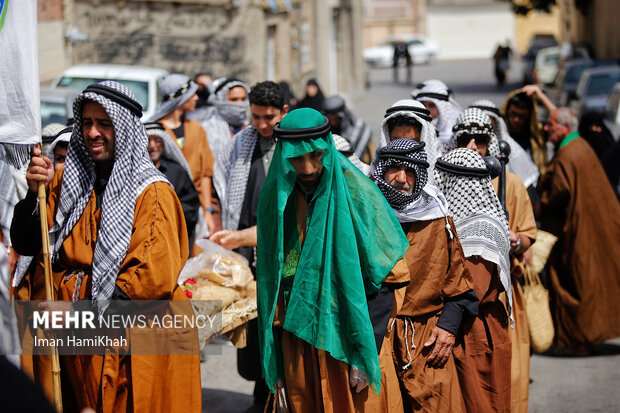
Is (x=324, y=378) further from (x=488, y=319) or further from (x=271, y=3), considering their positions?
(x=271, y=3)

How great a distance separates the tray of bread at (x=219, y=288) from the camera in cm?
444

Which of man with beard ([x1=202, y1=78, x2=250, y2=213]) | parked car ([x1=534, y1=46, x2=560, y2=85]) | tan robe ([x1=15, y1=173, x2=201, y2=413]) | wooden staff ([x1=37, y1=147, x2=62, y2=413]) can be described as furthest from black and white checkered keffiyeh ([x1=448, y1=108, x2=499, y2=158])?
parked car ([x1=534, y1=46, x2=560, y2=85])

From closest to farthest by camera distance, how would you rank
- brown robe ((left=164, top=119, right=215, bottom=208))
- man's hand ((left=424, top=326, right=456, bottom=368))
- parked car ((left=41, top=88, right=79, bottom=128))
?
man's hand ((left=424, top=326, right=456, bottom=368)) → brown robe ((left=164, top=119, right=215, bottom=208)) → parked car ((left=41, top=88, right=79, bottom=128))

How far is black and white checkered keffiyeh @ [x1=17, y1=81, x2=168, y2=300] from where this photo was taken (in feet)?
11.6

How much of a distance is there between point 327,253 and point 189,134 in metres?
3.88

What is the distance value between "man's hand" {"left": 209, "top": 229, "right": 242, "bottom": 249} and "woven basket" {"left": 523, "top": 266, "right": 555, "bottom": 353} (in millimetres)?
2409

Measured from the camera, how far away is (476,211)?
4.46m

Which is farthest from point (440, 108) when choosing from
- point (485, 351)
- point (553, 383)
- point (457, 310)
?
point (457, 310)

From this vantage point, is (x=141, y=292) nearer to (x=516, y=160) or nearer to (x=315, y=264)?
(x=315, y=264)

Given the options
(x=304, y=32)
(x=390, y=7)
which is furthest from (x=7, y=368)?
(x=390, y=7)

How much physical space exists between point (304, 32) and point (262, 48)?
5808 millimetres

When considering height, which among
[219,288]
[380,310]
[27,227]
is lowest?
[219,288]

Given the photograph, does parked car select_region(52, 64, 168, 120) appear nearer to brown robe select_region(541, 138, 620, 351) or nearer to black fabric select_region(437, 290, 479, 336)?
brown robe select_region(541, 138, 620, 351)

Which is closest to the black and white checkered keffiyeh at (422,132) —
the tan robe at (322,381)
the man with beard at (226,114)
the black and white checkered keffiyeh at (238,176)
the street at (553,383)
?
the black and white checkered keffiyeh at (238,176)
